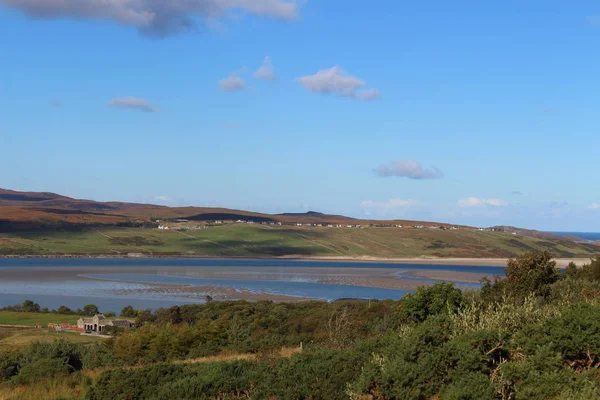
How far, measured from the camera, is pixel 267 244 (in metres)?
177

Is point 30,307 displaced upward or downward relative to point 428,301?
downward

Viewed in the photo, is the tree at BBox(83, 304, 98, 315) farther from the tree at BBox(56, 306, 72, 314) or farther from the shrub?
the shrub

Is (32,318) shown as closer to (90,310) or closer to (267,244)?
(90,310)

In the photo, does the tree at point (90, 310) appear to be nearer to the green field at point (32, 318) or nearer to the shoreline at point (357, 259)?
the green field at point (32, 318)

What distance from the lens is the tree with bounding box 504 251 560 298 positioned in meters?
31.2

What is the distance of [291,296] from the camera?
7094 centimetres

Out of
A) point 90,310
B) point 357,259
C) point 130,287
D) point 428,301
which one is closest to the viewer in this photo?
point 428,301

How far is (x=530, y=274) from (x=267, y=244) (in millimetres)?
146887

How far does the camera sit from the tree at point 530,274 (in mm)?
31219

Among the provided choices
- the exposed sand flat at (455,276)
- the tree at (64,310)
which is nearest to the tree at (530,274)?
the tree at (64,310)

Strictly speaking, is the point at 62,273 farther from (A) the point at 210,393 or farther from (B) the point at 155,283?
(A) the point at 210,393

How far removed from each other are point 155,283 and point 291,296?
22637mm

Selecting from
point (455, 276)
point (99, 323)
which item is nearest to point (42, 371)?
point (99, 323)

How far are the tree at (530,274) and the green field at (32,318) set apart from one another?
33.2 metres
